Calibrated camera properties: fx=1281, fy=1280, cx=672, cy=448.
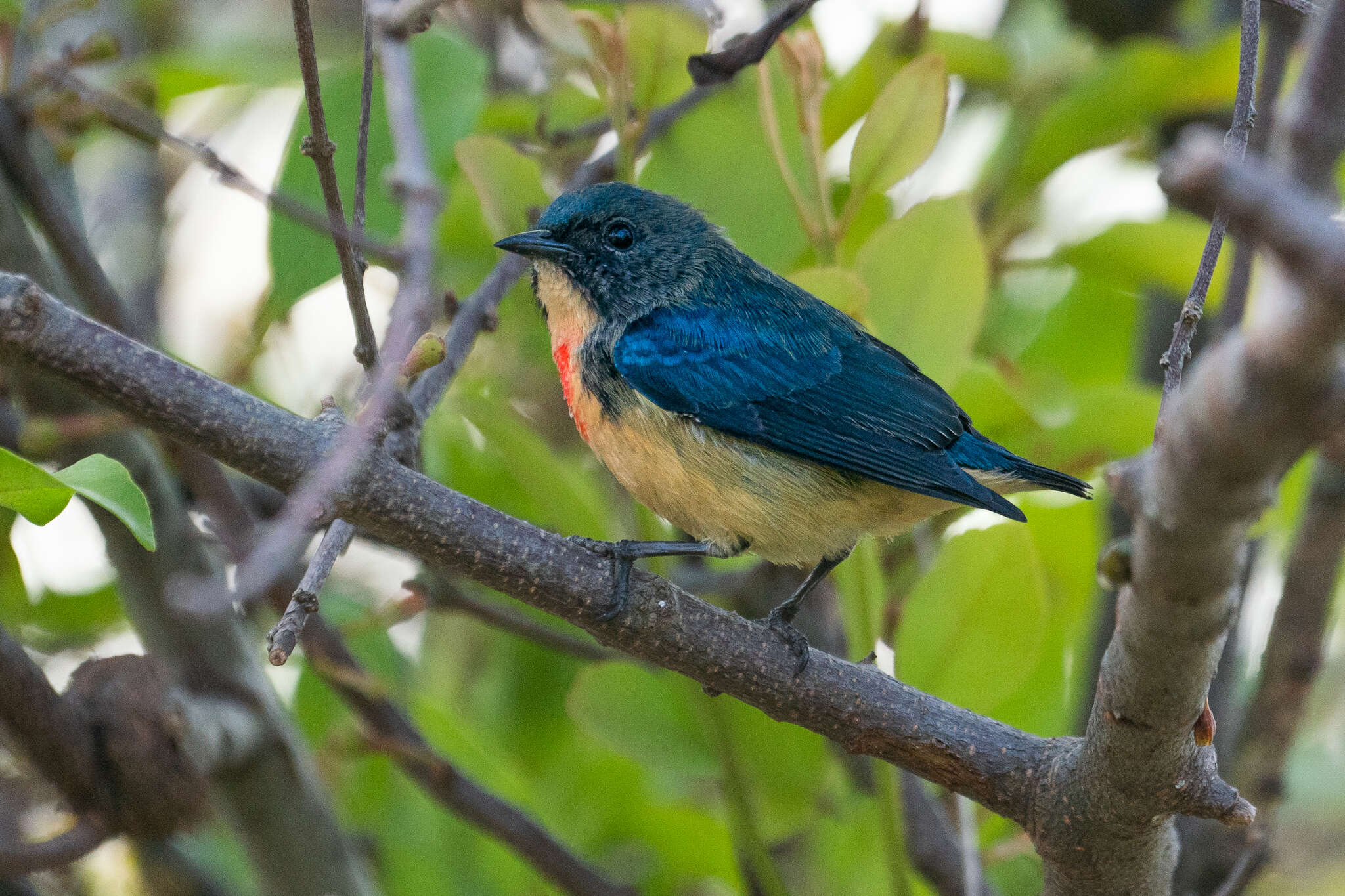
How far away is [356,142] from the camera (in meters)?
2.74

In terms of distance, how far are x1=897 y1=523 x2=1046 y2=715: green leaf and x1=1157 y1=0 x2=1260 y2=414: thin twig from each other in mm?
674

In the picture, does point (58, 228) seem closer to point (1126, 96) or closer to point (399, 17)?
point (399, 17)

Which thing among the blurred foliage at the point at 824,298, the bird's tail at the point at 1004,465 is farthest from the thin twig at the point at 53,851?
the bird's tail at the point at 1004,465

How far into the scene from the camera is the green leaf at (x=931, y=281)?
2652mm

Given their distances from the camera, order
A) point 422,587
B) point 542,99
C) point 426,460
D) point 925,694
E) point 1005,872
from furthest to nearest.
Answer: point 542,99, point 1005,872, point 426,460, point 422,587, point 925,694

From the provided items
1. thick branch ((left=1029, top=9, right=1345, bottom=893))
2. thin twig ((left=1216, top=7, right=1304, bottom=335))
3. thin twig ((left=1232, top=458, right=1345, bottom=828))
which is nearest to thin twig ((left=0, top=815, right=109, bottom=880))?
thick branch ((left=1029, top=9, right=1345, bottom=893))

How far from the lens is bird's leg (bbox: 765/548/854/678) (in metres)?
2.16

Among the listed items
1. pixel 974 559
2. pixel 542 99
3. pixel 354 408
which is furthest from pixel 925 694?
pixel 542 99

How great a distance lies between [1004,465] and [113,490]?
183 centimetres

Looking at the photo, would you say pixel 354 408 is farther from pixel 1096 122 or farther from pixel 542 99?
pixel 1096 122

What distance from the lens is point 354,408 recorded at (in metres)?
2.19

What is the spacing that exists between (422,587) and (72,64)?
1.25 meters

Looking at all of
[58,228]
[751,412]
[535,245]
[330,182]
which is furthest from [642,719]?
[58,228]

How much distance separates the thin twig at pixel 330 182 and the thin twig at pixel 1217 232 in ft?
3.62
